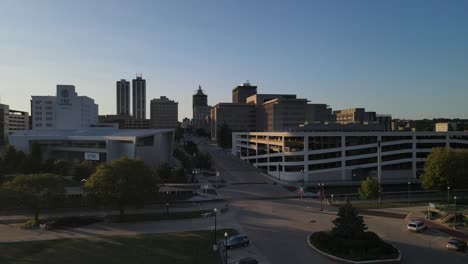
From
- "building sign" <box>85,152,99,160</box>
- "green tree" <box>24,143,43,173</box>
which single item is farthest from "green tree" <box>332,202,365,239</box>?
"building sign" <box>85,152,99,160</box>

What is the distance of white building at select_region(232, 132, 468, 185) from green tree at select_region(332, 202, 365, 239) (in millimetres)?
47101

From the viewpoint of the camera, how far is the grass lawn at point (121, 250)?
34.0 meters

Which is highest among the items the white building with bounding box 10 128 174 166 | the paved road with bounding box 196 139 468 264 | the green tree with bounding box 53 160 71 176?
the white building with bounding box 10 128 174 166

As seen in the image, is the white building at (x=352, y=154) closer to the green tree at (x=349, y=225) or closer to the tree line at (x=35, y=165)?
the tree line at (x=35, y=165)

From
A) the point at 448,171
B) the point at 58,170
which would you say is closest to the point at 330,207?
the point at 448,171

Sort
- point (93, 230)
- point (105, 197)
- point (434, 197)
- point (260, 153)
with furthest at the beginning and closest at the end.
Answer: point (260, 153) → point (434, 197) → point (105, 197) → point (93, 230)

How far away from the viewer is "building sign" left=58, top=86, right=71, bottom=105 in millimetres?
142000

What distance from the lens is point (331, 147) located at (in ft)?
290

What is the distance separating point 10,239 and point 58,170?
38535 millimetres

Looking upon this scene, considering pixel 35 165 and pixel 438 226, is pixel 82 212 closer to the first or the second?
pixel 35 165

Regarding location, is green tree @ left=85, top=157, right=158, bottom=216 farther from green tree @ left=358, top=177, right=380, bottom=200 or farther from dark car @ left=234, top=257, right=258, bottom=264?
green tree @ left=358, top=177, right=380, bottom=200

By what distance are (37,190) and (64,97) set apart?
10209cm

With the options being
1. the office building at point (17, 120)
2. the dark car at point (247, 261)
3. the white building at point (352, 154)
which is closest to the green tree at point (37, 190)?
the dark car at point (247, 261)

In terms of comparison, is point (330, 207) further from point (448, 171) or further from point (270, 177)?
point (270, 177)
